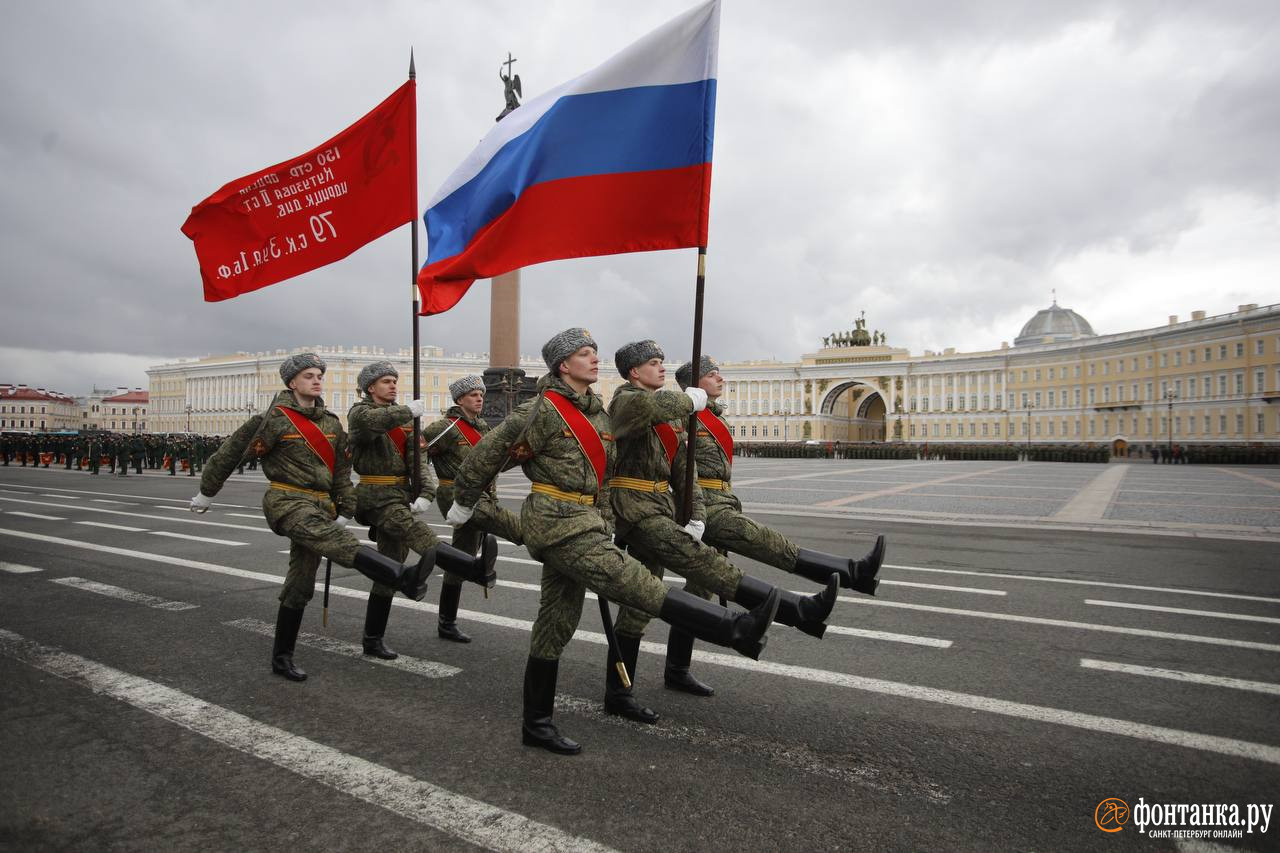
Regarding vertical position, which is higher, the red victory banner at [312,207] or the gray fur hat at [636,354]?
the red victory banner at [312,207]

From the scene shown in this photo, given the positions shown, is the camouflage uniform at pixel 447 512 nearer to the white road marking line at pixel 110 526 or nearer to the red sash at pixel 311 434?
the red sash at pixel 311 434

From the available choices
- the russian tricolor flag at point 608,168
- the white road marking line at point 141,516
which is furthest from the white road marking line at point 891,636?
the white road marking line at point 141,516

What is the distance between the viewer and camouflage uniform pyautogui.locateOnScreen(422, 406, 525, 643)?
5730mm

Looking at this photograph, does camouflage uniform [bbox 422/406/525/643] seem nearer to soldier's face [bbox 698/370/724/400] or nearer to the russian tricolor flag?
the russian tricolor flag

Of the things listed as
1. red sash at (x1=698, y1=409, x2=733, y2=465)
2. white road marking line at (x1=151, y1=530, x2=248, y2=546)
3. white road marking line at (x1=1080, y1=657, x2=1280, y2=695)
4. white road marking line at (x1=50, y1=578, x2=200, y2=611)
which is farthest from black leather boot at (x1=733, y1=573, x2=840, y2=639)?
white road marking line at (x1=151, y1=530, x2=248, y2=546)

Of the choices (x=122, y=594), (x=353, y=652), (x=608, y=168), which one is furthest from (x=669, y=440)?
(x=122, y=594)

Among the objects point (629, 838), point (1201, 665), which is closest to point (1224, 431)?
point (1201, 665)

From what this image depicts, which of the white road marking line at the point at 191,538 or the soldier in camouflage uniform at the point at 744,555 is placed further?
the white road marking line at the point at 191,538

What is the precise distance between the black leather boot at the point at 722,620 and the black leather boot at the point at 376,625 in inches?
99.3

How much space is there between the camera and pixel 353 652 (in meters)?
5.36

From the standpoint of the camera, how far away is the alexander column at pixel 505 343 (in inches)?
887

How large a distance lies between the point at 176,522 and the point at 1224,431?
8096 cm

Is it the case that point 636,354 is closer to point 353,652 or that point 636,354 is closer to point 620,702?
point 620,702

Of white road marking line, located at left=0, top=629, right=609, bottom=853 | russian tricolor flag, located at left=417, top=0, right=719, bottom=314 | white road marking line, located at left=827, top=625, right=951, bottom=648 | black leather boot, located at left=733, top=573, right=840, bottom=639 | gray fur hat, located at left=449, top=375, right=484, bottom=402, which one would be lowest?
white road marking line, located at left=827, top=625, right=951, bottom=648
